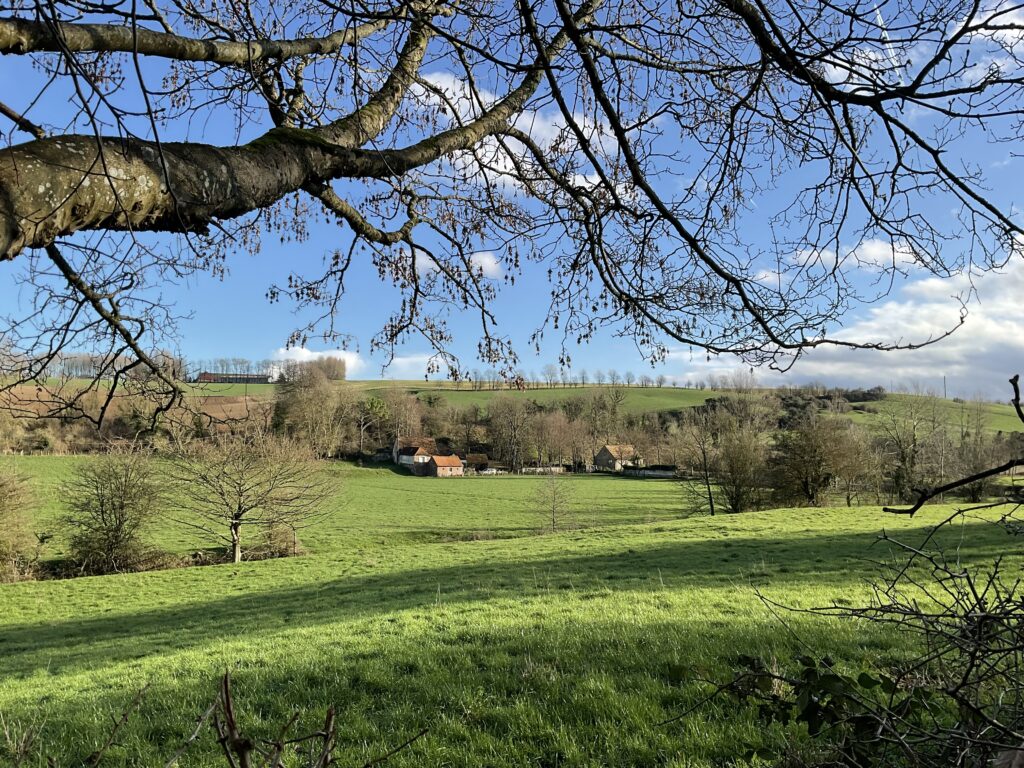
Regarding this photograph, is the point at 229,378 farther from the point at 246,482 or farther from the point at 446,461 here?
the point at 446,461


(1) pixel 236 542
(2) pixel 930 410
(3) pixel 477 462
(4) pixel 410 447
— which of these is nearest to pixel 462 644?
(1) pixel 236 542

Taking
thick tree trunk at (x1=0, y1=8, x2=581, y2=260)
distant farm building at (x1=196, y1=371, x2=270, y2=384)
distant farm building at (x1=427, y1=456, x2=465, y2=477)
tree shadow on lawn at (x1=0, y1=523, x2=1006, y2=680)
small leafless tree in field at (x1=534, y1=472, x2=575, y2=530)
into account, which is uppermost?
thick tree trunk at (x1=0, y1=8, x2=581, y2=260)

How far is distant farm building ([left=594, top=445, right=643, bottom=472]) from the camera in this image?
78.5 metres

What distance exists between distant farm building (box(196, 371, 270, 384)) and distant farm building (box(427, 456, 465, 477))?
239ft

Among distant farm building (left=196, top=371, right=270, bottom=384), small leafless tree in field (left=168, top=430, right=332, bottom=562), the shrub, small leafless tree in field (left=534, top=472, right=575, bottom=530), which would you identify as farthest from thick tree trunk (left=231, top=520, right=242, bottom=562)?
distant farm building (left=196, top=371, right=270, bottom=384)

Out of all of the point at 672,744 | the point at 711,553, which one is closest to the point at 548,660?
the point at 672,744

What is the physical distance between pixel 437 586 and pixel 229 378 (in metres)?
9.44

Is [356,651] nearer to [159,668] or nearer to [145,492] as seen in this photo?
[159,668]

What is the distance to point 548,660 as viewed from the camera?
562 centimetres

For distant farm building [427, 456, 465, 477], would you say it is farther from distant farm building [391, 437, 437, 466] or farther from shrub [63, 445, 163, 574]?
shrub [63, 445, 163, 574]

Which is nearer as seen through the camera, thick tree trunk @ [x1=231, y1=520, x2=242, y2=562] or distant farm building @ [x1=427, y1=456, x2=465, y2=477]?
thick tree trunk @ [x1=231, y1=520, x2=242, y2=562]

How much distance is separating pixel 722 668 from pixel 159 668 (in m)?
6.74

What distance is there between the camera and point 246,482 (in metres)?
25.1

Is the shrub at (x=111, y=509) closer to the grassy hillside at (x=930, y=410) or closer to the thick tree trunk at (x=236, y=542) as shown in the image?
the thick tree trunk at (x=236, y=542)
